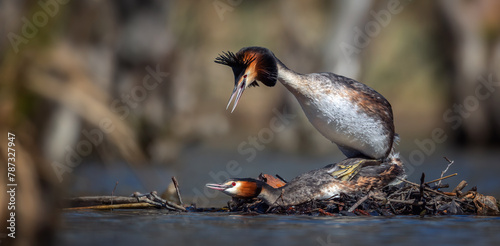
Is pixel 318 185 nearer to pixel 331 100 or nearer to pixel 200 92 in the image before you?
pixel 331 100

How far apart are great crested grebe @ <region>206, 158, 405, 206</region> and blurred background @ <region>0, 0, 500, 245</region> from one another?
102 centimetres

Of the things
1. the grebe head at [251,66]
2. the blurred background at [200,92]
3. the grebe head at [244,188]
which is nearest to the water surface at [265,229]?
the grebe head at [244,188]

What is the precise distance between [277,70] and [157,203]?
181 cm

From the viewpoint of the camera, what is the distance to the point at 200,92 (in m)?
31.9

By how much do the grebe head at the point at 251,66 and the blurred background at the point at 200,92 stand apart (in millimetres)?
1308

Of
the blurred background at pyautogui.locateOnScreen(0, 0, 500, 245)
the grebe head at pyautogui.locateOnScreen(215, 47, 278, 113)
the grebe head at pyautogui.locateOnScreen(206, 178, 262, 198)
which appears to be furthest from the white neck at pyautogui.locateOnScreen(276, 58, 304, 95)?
the blurred background at pyautogui.locateOnScreen(0, 0, 500, 245)

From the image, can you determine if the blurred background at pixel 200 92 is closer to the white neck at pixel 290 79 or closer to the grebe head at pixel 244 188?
the grebe head at pixel 244 188

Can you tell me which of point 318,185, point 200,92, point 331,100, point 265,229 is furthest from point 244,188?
point 200,92

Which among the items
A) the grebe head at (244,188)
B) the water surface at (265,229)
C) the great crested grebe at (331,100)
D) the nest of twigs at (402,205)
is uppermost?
the great crested grebe at (331,100)

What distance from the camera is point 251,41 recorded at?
3659cm

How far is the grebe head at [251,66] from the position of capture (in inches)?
369

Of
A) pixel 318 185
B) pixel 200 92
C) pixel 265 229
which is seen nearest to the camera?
pixel 265 229

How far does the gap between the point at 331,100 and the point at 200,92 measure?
22423mm

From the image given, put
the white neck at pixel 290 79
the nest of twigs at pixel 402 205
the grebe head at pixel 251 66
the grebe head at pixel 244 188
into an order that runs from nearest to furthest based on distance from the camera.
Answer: the nest of twigs at pixel 402 205
the grebe head at pixel 244 188
the grebe head at pixel 251 66
the white neck at pixel 290 79
